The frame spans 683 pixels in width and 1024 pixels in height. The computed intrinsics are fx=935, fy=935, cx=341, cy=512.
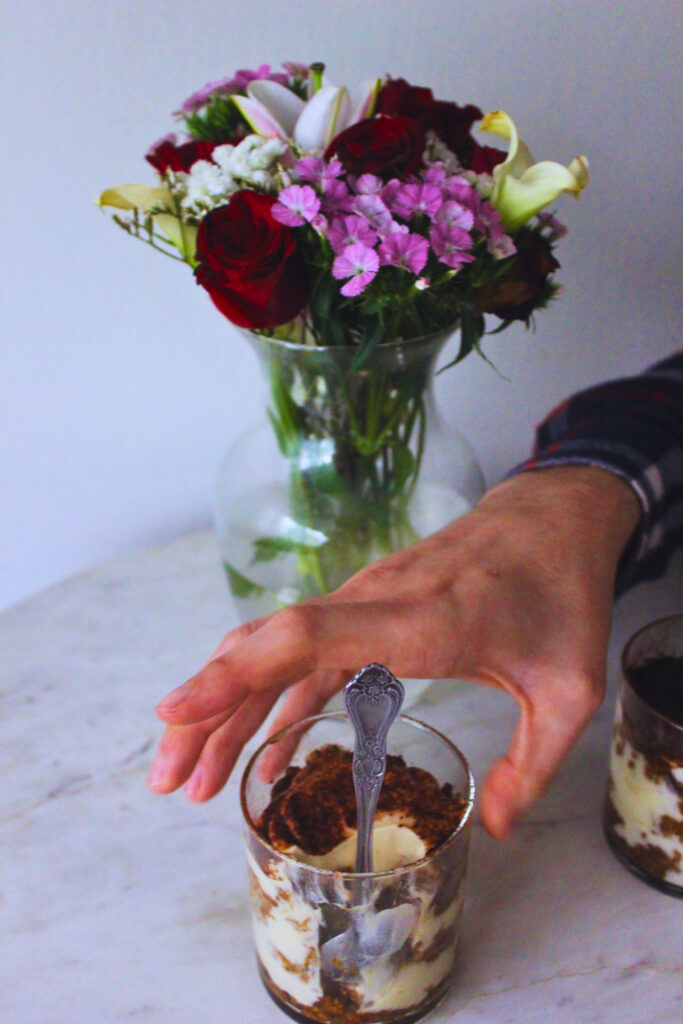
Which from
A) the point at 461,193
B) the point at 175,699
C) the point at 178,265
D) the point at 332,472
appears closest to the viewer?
the point at 175,699

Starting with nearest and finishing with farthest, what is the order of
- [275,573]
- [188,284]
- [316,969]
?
[316,969] → [275,573] → [188,284]

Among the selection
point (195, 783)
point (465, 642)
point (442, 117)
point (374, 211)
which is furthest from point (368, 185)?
point (195, 783)

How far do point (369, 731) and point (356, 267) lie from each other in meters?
0.25

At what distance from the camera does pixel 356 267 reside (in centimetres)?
52

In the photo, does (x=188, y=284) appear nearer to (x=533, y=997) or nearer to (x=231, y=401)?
(x=231, y=401)

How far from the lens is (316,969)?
0.46 meters

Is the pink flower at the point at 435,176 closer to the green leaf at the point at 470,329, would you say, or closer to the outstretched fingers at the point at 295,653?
the green leaf at the point at 470,329

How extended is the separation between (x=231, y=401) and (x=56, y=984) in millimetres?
572

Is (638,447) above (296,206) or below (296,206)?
below

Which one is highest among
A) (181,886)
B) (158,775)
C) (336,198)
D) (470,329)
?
(336,198)

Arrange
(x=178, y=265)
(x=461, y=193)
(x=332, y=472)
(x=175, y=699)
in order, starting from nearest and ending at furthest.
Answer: (x=175, y=699) → (x=461, y=193) → (x=332, y=472) → (x=178, y=265)

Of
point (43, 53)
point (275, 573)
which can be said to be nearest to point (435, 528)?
point (275, 573)

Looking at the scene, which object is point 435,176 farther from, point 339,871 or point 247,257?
point 339,871

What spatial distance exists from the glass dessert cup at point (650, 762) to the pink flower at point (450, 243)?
246 mm
